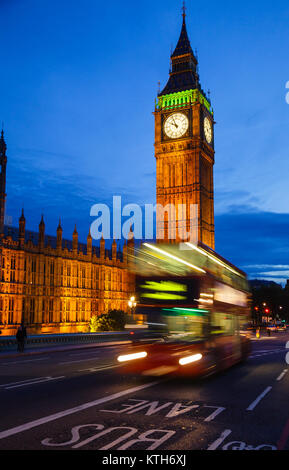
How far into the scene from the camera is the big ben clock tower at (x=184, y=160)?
9056 centimetres

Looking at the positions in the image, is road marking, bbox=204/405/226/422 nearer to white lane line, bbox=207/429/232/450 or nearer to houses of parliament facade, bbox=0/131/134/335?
white lane line, bbox=207/429/232/450

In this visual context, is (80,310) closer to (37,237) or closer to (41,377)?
(37,237)

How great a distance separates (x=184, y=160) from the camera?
9162 centimetres

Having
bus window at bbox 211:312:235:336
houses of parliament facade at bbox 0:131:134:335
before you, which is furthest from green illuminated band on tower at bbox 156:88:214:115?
bus window at bbox 211:312:235:336

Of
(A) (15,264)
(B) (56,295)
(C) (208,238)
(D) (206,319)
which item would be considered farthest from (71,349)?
(C) (208,238)

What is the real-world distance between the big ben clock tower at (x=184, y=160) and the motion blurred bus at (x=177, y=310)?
73476 mm

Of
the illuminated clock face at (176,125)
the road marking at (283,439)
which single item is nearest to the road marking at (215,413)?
the road marking at (283,439)

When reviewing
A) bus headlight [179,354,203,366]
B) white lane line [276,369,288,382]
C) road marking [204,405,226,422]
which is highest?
bus headlight [179,354,203,366]

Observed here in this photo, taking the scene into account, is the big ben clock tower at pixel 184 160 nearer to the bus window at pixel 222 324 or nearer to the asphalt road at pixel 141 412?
the bus window at pixel 222 324

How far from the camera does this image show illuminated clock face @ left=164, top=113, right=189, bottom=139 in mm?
92562

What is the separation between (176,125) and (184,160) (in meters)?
8.29

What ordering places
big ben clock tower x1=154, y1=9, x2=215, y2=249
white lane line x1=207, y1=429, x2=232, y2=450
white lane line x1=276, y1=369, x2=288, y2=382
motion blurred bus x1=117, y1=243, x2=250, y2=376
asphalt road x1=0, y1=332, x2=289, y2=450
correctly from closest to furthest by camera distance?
1. white lane line x1=207, y1=429, x2=232, y2=450
2. asphalt road x1=0, y1=332, x2=289, y2=450
3. motion blurred bus x1=117, y1=243, x2=250, y2=376
4. white lane line x1=276, y1=369, x2=288, y2=382
5. big ben clock tower x1=154, y1=9, x2=215, y2=249

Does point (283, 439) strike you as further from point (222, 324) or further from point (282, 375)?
point (282, 375)

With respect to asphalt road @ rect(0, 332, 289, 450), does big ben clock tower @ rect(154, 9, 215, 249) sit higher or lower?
higher
